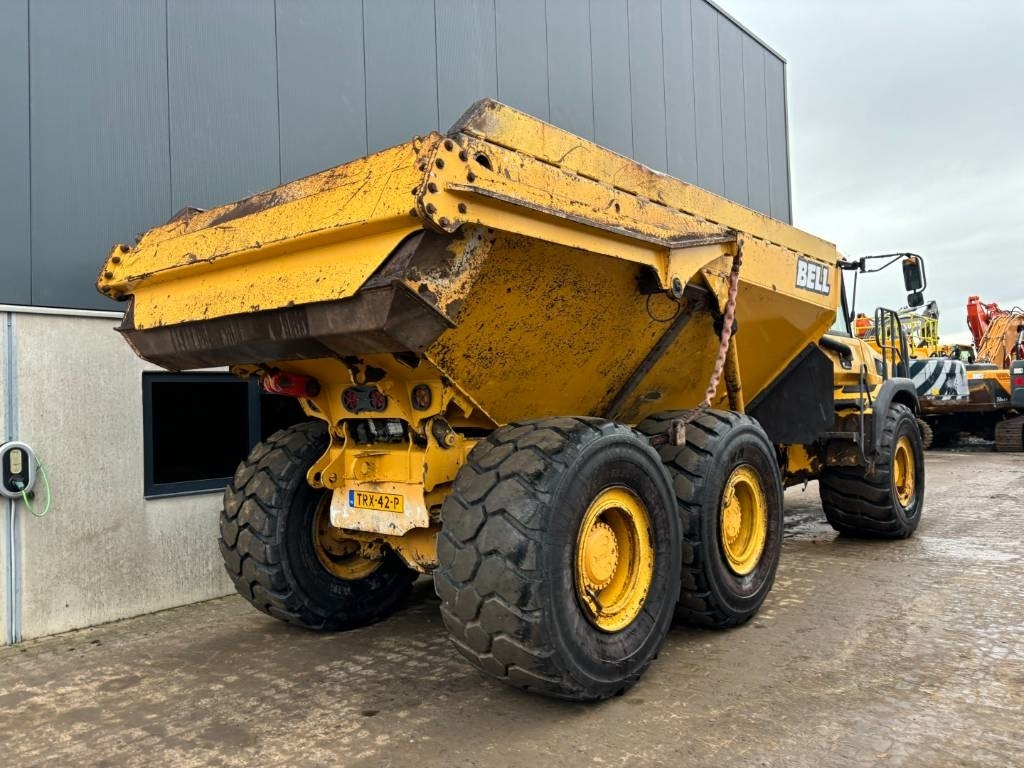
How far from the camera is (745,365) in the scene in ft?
18.0

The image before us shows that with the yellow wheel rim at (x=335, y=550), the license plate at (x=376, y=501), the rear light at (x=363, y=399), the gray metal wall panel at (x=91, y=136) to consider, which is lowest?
the yellow wheel rim at (x=335, y=550)

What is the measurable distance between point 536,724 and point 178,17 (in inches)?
203

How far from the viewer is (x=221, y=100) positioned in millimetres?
5719

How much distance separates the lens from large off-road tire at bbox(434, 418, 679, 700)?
311cm

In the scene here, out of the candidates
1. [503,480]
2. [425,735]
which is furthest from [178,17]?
[425,735]

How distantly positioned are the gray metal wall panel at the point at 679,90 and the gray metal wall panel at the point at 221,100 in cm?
570

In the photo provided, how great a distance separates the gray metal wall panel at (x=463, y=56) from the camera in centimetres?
704

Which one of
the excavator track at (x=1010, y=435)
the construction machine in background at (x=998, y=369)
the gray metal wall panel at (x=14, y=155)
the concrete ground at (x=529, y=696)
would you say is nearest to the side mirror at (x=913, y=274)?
the concrete ground at (x=529, y=696)

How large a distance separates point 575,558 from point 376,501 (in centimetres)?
122

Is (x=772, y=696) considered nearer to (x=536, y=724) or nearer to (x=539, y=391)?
(x=536, y=724)

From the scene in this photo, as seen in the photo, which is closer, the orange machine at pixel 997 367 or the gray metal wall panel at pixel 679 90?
the gray metal wall panel at pixel 679 90

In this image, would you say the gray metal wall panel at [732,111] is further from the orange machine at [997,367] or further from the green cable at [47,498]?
the green cable at [47,498]

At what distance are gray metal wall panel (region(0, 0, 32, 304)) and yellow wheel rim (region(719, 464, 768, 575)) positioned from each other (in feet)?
14.3

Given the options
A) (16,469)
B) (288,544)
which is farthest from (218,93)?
(288,544)
